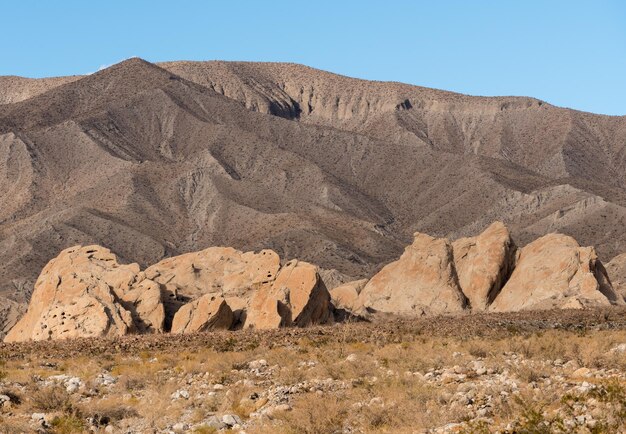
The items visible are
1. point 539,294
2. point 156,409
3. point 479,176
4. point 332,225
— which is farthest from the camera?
point 479,176

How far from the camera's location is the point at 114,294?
36562 millimetres

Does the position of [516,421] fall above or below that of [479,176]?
below

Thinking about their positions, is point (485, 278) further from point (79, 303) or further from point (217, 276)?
point (79, 303)

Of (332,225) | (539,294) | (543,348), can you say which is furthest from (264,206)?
(543,348)

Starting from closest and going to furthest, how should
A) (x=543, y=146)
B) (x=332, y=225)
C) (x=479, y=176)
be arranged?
1. (x=332, y=225)
2. (x=479, y=176)
3. (x=543, y=146)

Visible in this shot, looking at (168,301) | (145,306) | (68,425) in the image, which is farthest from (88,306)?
(68,425)

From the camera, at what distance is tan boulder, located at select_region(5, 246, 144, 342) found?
111ft

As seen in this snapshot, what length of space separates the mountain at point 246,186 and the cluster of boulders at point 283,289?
48421 mm

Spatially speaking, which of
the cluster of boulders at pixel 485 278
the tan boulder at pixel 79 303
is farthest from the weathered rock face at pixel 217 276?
the cluster of boulders at pixel 485 278

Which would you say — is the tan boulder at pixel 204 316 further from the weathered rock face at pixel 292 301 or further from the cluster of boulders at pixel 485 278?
the cluster of boulders at pixel 485 278

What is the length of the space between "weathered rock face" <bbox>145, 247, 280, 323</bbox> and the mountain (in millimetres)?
46490

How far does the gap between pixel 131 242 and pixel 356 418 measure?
10193cm

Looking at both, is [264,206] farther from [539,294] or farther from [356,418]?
[356,418]

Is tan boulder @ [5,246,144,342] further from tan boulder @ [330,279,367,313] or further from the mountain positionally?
the mountain
